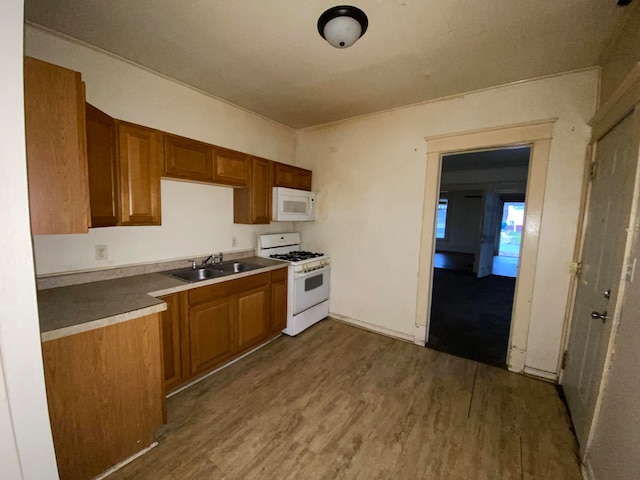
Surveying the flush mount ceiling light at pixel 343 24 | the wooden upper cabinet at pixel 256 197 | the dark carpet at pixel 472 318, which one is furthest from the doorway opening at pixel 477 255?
the wooden upper cabinet at pixel 256 197

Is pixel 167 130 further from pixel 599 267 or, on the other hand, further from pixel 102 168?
pixel 599 267

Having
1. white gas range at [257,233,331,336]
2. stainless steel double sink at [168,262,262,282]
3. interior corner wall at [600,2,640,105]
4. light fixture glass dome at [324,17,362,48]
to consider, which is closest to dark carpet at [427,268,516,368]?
white gas range at [257,233,331,336]

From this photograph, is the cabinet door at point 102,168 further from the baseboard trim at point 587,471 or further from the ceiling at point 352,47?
the baseboard trim at point 587,471

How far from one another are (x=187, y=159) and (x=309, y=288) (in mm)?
→ 1930

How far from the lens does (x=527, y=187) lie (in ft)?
7.60

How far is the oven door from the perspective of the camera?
3.00 metres

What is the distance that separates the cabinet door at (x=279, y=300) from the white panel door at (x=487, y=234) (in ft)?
17.7

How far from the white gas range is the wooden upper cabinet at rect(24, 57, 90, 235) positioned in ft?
6.40

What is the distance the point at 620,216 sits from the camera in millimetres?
1429

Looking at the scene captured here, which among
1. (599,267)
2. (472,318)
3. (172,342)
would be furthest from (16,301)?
(472,318)

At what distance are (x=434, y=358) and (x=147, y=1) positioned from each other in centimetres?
363

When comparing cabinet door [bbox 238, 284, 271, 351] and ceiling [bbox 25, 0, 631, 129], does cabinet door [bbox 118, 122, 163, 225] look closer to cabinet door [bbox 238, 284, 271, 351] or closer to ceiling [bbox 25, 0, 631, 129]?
ceiling [bbox 25, 0, 631, 129]

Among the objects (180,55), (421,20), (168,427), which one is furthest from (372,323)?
(180,55)

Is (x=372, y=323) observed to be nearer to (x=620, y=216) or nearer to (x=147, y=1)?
(x=620, y=216)
